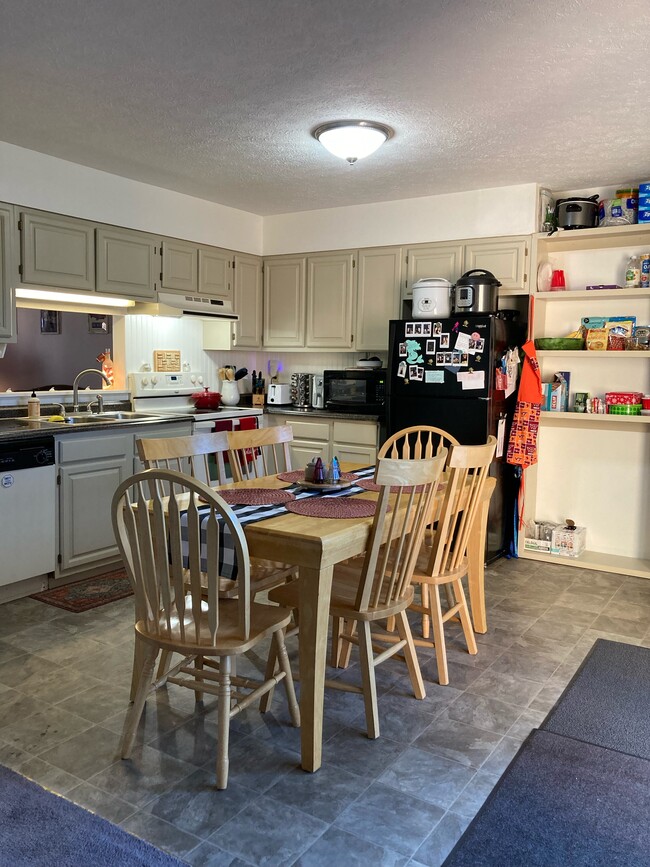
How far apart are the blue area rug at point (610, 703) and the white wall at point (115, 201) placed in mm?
3681

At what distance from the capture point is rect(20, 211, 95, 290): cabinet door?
3.85 m

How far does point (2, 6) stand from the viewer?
7.46 ft

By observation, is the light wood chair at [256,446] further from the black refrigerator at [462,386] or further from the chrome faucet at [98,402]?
the chrome faucet at [98,402]

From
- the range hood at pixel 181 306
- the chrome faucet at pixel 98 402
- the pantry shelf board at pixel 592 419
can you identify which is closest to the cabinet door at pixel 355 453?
the pantry shelf board at pixel 592 419

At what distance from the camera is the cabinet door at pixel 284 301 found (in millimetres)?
5461

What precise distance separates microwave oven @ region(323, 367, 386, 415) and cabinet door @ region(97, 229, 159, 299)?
4.93 feet

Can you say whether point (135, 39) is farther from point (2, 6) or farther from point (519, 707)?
point (519, 707)

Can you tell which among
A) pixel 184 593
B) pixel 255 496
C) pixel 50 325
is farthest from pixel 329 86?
pixel 50 325

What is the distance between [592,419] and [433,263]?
1.50m

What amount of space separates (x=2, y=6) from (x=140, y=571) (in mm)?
1910

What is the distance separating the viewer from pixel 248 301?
5520 mm

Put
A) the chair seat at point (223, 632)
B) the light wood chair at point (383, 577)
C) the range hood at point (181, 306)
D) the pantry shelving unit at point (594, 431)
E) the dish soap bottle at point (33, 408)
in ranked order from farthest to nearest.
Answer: the range hood at point (181, 306)
the pantry shelving unit at point (594, 431)
the dish soap bottle at point (33, 408)
the light wood chair at point (383, 577)
the chair seat at point (223, 632)

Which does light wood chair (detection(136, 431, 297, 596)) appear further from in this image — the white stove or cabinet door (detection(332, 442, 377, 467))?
cabinet door (detection(332, 442, 377, 467))

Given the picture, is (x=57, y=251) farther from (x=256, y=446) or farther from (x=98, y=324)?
(x=256, y=446)
